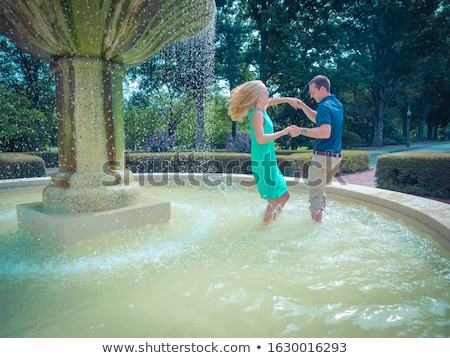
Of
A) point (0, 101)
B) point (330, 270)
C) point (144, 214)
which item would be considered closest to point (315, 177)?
point (330, 270)

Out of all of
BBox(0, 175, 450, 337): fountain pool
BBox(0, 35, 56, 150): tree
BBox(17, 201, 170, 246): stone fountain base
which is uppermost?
BBox(0, 35, 56, 150): tree

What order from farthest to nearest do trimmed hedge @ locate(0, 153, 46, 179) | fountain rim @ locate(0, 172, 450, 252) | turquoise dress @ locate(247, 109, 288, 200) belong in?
trimmed hedge @ locate(0, 153, 46, 179) < turquoise dress @ locate(247, 109, 288, 200) < fountain rim @ locate(0, 172, 450, 252)

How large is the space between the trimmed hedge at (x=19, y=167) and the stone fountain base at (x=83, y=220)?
21.5 ft

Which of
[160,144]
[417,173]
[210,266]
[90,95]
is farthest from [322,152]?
[160,144]

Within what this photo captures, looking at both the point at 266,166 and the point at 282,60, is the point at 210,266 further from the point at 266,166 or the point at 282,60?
the point at 282,60

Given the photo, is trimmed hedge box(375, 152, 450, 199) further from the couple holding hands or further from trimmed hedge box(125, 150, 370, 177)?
the couple holding hands

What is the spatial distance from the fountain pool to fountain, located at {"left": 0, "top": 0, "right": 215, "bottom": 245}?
10.3 inches

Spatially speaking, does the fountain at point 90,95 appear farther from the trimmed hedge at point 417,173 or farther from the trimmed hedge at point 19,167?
the trimmed hedge at point 19,167

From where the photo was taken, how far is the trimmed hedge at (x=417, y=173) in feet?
21.2

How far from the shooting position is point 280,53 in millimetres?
23312

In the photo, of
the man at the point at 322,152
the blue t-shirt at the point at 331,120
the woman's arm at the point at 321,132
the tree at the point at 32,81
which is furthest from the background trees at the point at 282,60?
the woman's arm at the point at 321,132

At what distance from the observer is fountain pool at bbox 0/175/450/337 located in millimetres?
1930

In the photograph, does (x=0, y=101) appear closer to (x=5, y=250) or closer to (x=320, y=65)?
(x=5, y=250)

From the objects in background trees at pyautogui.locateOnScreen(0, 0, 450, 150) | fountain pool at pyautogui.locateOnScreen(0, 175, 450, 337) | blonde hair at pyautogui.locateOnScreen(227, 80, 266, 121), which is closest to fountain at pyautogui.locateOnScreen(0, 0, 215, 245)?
fountain pool at pyautogui.locateOnScreen(0, 175, 450, 337)
